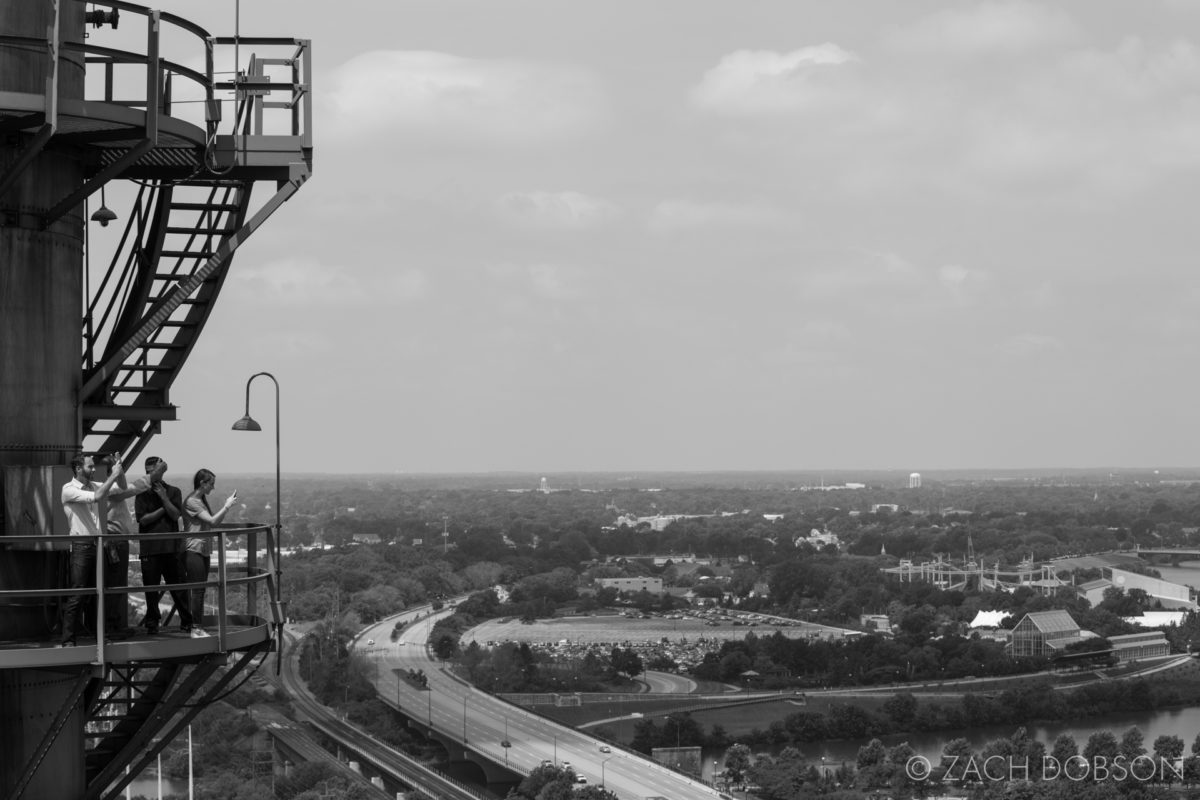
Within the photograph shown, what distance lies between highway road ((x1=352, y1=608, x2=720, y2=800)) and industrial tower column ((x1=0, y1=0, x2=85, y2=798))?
5986cm

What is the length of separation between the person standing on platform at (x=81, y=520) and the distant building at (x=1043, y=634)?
114805mm

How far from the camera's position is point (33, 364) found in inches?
287

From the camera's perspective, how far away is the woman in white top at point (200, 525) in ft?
25.6

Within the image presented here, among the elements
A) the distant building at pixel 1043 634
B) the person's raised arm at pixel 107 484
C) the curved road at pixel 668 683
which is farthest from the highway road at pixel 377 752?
the person's raised arm at pixel 107 484

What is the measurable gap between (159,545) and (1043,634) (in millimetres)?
118005

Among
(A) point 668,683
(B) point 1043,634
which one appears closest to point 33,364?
(A) point 668,683

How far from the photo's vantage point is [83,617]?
721 cm

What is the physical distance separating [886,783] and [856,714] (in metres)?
21.3

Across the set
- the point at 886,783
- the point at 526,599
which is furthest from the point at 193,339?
the point at 526,599

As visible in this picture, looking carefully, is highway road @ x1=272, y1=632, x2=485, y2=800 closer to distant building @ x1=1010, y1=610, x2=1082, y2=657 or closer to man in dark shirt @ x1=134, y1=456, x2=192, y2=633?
distant building @ x1=1010, y1=610, x2=1082, y2=657

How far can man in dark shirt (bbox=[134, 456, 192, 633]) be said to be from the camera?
7.59 meters

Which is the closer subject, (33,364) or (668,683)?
(33,364)

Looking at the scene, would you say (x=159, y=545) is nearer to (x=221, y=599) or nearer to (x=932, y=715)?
(x=221, y=599)

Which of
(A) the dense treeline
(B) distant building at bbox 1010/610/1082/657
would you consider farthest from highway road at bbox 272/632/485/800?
(B) distant building at bbox 1010/610/1082/657
